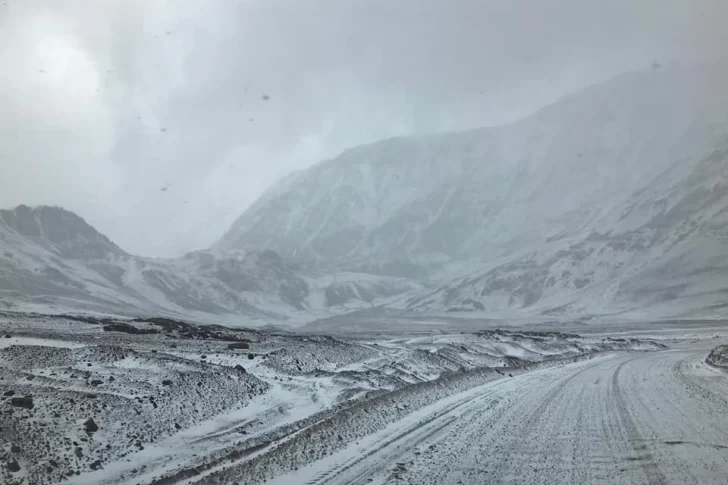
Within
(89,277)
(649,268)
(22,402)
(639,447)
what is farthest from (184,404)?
(649,268)

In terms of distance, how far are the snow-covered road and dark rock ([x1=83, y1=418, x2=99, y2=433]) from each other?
19.8 ft

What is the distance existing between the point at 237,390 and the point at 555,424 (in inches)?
486

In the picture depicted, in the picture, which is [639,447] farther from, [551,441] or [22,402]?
[22,402]

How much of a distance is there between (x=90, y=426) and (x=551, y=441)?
13413 millimetres

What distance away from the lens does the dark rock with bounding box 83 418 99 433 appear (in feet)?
49.2

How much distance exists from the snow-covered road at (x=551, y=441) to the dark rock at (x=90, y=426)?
19.8ft

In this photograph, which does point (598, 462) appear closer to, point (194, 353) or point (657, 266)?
point (194, 353)

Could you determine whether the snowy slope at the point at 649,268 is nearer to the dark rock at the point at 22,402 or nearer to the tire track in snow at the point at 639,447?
the tire track in snow at the point at 639,447

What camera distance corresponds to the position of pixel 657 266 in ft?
528

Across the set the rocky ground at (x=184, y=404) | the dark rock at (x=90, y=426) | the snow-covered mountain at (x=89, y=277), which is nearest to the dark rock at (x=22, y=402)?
the rocky ground at (x=184, y=404)

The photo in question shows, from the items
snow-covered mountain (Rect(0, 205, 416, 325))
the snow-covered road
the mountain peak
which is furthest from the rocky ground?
the mountain peak

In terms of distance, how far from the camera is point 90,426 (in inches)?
595

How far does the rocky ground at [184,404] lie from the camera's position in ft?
43.9

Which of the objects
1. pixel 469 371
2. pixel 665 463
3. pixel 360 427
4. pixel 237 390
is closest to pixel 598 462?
pixel 665 463
